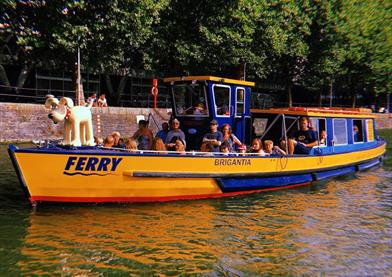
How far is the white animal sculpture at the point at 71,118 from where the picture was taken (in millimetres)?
9625

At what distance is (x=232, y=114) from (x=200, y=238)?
5.84m

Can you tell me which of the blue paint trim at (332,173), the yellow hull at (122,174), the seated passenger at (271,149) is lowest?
the blue paint trim at (332,173)

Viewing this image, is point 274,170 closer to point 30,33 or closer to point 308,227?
point 308,227

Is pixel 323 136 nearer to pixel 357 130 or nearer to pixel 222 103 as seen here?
pixel 222 103

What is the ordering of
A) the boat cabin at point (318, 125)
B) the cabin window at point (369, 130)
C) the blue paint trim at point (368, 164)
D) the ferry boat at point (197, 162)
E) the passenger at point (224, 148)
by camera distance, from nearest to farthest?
1. the ferry boat at point (197, 162)
2. the passenger at point (224, 148)
3. the boat cabin at point (318, 125)
4. the blue paint trim at point (368, 164)
5. the cabin window at point (369, 130)

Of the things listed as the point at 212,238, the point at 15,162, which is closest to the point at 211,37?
the point at 15,162

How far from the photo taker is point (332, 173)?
637 inches

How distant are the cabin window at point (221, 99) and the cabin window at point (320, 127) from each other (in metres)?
3.29

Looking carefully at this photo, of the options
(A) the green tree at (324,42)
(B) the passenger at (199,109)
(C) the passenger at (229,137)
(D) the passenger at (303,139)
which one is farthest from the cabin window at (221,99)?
(A) the green tree at (324,42)

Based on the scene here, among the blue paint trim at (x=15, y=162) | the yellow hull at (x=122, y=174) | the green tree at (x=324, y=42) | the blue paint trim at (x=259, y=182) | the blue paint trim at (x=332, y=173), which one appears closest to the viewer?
the blue paint trim at (x=15, y=162)

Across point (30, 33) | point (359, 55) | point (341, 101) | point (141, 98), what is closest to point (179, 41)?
point (30, 33)

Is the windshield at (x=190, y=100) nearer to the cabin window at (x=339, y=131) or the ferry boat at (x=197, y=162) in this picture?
the ferry boat at (x=197, y=162)

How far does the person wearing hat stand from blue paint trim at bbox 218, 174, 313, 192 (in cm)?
97

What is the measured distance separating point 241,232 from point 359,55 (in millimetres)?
35941
